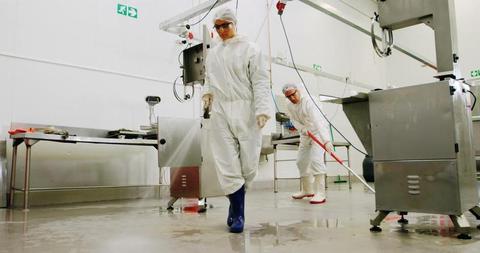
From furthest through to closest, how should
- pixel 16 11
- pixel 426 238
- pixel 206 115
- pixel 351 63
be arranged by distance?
pixel 351 63, pixel 16 11, pixel 206 115, pixel 426 238

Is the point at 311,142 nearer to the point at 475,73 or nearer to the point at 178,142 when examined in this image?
the point at 178,142

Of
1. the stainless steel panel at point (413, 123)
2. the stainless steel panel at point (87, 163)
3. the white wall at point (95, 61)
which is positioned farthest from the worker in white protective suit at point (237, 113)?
the stainless steel panel at point (87, 163)

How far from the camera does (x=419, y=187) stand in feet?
5.70

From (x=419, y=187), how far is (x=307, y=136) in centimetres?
195

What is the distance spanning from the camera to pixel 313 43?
7238 mm

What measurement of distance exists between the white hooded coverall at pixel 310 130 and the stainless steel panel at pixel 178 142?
1.16 metres

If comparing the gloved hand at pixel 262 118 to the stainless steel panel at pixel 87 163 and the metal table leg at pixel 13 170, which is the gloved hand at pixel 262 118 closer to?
the stainless steel panel at pixel 87 163

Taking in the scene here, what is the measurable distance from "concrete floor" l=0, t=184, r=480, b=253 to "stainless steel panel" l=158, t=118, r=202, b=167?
558 millimetres

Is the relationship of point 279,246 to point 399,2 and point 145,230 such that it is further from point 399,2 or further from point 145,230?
point 399,2

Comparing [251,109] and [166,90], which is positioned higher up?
[166,90]

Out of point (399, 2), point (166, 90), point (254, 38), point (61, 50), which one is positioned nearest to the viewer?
point (399, 2)

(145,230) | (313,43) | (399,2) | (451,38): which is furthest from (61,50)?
(313,43)

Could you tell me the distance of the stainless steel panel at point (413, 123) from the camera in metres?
1.69

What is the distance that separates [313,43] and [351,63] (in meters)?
1.60
